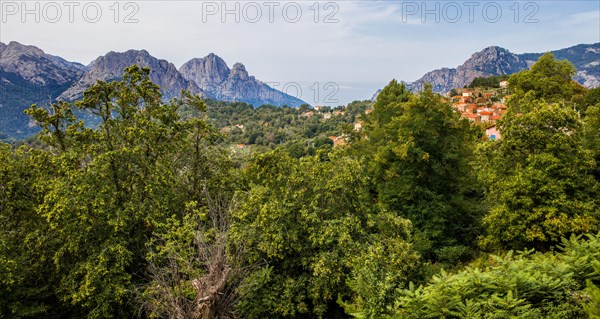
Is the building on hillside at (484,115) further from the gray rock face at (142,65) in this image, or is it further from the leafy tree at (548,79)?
the gray rock face at (142,65)

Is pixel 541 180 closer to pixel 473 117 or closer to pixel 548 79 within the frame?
pixel 548 79

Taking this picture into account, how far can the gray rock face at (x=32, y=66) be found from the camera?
5689 inches

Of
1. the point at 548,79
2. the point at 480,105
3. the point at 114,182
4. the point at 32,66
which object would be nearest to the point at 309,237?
the point at 114,182

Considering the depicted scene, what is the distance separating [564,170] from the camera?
14.3m

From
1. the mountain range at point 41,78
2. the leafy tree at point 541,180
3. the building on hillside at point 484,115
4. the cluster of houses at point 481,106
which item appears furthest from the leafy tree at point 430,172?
the mountain range at point 41,78

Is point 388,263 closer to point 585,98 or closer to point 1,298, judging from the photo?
point 1,298

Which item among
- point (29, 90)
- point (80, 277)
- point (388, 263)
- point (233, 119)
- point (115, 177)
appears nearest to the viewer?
point (388, 263)

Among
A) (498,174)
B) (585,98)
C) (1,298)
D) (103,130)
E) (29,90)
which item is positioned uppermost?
(29,90)

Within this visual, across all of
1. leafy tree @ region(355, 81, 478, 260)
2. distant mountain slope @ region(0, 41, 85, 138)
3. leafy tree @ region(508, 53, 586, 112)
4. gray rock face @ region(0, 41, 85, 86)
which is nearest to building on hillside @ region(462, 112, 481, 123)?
leafy tree @ region(508, 53, 586, 112)

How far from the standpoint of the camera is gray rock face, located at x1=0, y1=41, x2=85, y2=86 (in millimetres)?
144500

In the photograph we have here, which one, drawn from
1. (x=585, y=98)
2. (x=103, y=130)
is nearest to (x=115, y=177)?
(x=103, y=130)

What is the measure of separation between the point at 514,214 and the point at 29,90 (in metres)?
162

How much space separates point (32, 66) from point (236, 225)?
181 metres

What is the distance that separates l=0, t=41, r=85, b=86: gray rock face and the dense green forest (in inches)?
6273
